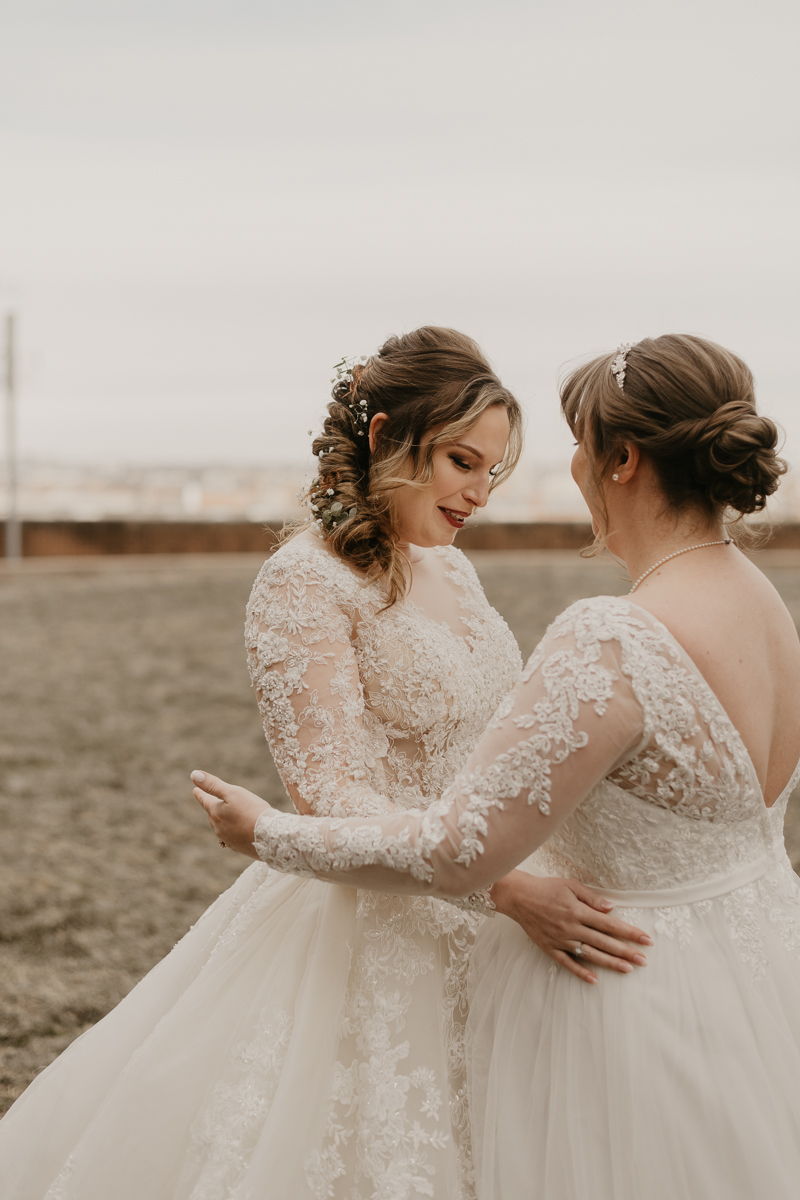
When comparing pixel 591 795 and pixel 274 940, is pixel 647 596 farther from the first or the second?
pixel 274 940

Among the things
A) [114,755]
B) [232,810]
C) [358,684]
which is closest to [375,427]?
[358,684]

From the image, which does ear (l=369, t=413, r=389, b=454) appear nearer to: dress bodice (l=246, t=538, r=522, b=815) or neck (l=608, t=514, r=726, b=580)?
dress bodice (l=246, t=538, r=522, b=815)

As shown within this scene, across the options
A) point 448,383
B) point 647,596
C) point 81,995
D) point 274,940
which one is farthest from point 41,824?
point 647,596

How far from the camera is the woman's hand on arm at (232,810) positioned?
1.81 m

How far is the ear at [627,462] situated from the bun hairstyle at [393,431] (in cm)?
60

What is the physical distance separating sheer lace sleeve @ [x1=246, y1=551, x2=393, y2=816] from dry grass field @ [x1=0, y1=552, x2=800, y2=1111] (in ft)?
6.83

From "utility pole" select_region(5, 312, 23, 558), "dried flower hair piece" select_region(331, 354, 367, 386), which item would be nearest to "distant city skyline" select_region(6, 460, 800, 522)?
"utility pole" select_region(5, 312, 23, 558)

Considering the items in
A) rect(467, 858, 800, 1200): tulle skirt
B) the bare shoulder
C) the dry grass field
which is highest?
the bare shoulder

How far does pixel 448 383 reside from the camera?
2172 millimetres

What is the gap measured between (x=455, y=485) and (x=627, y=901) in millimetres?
961

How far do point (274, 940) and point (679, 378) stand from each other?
1.38m

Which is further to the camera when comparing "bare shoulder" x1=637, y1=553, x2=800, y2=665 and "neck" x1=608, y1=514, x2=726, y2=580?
"neck" x1=608, y1=514, x2=726, y2=580

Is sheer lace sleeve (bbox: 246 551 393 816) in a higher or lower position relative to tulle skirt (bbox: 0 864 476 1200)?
higher

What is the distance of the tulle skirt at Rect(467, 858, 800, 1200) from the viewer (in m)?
1.52
